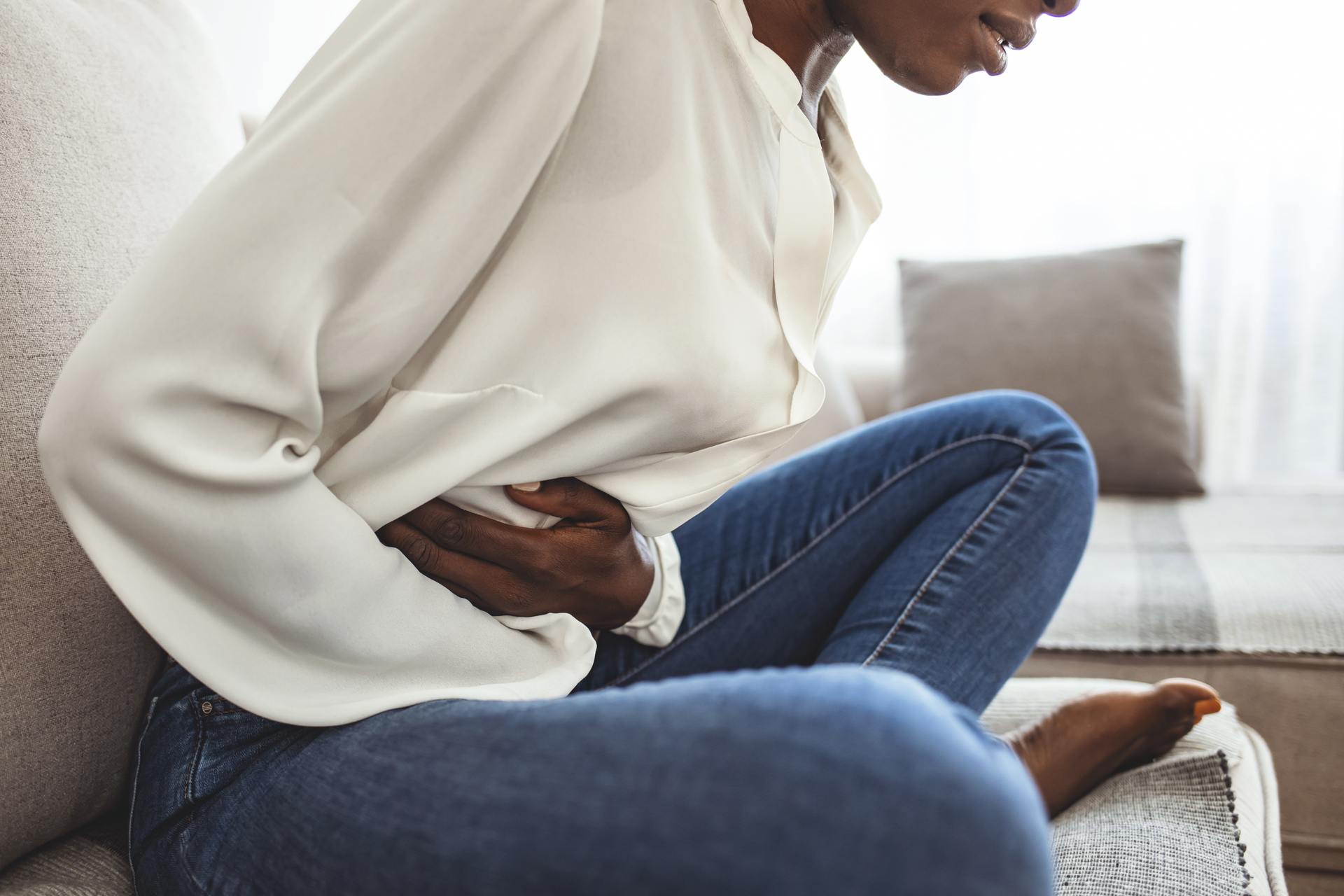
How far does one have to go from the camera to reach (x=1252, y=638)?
3.62 feet

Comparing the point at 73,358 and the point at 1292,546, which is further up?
the point at 73,358

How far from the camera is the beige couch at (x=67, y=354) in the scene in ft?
1.76

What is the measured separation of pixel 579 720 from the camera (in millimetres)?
402

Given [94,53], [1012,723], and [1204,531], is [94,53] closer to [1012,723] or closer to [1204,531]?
[1012,723]

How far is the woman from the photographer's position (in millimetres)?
358

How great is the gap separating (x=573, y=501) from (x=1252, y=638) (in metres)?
0.91

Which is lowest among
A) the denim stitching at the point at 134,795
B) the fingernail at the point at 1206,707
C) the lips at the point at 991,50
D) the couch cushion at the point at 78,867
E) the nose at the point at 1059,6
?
the fingernail at the point at 1206,707

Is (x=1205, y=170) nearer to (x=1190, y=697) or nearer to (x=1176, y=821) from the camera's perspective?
(x=1190, y=697)

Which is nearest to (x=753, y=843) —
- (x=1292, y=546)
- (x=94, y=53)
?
(x=94, y=53)

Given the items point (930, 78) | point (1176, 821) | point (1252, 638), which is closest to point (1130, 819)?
point (1176, 821)

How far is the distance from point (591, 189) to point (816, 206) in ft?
0.60

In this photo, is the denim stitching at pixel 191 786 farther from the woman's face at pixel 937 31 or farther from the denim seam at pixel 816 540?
the woman's face at pixel 937 31

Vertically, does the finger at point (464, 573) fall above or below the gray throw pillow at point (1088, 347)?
above

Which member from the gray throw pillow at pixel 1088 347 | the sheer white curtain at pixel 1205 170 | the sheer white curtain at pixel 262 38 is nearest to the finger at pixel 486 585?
the sheer white curtain at pixel 262 38
